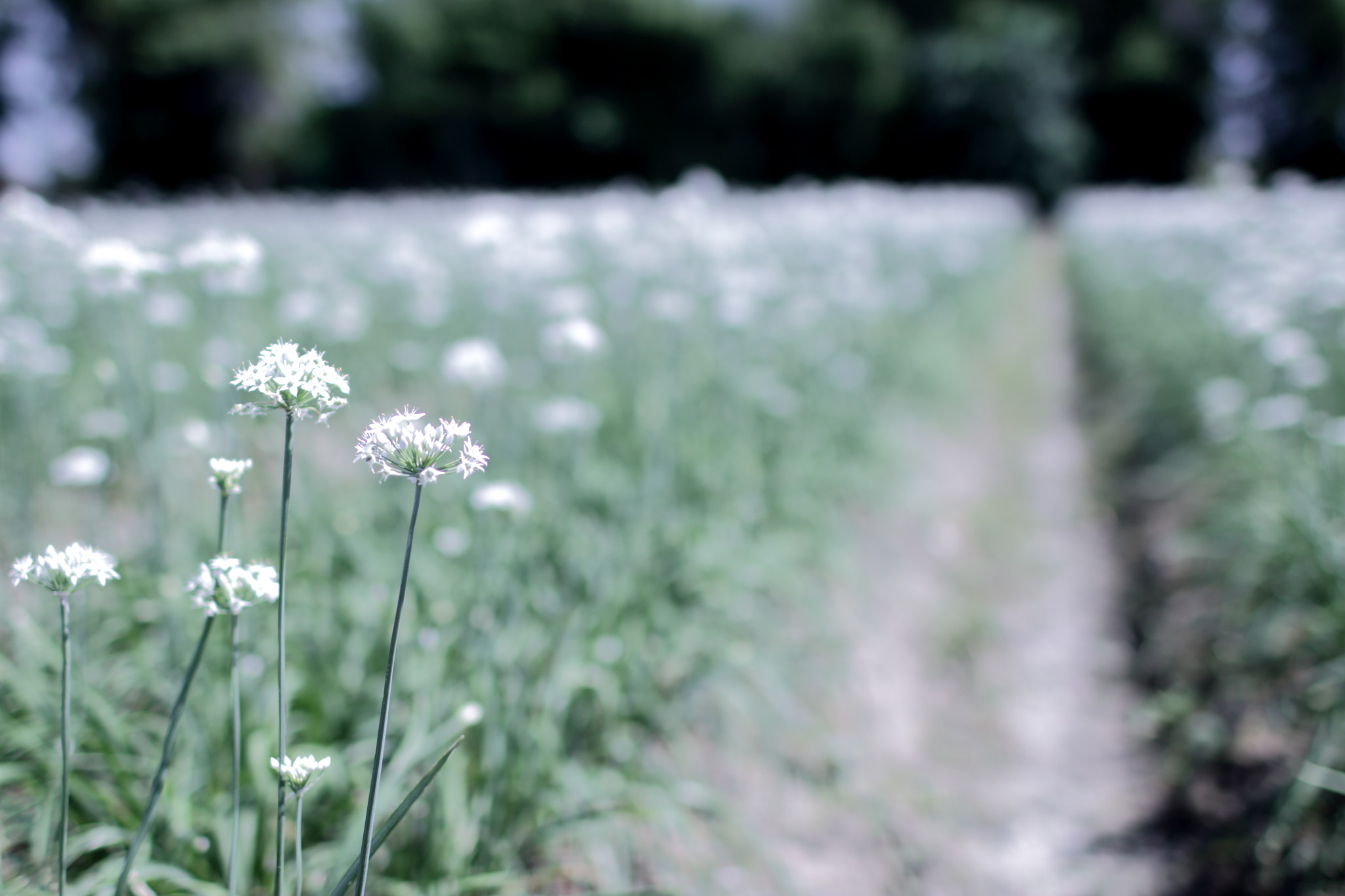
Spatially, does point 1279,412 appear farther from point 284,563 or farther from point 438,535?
point 284,563

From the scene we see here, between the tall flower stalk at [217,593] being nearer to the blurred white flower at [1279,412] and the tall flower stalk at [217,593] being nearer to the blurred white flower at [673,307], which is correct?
the blurred white flower at [673,307]

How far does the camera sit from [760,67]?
101 feet

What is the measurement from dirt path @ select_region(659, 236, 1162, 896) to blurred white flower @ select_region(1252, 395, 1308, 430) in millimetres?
1042

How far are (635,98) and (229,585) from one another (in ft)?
106

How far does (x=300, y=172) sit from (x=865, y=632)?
104ft

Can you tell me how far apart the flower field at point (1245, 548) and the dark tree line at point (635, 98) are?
80.6 ft

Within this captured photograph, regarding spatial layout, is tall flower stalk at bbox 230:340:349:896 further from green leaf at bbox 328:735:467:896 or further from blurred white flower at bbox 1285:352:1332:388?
blurred white flower at bbox 1285:352:1332:388

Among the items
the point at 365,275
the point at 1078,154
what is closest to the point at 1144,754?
the point at 365,275

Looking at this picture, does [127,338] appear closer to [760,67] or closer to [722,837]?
[722,837]

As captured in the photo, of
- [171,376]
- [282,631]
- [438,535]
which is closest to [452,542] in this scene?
[438,535]

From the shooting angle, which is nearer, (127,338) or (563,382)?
(563,382)

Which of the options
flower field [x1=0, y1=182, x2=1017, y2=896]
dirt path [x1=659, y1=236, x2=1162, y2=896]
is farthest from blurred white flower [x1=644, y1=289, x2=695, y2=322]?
dirt path [x1=659, y1=236, x2=1162, y2=896]

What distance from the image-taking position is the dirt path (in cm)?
231

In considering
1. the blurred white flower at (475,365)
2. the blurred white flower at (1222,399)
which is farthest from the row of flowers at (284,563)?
the blurred white flower at (1222,399)
